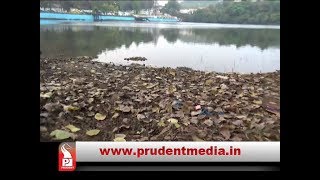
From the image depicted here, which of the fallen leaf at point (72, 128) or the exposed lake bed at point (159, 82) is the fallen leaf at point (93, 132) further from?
the fallen leaf at point (72, 128)

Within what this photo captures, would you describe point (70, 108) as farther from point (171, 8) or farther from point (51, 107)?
point (171, 8)

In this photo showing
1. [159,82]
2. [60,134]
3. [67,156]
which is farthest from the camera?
[159,82]

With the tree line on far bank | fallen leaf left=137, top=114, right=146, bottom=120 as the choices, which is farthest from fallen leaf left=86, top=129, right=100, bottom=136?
the tree line on far bank

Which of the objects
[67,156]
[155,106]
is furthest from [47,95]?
[155,106]

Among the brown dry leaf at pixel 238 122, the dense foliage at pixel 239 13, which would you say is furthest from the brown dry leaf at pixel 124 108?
the dense foliage at pixel 239 13

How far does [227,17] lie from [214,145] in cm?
192

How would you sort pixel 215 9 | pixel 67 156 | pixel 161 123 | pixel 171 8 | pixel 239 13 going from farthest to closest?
pixel 239 13
pixel 215 9
pixel 171 8
pixel 161 123
pixel 67 156

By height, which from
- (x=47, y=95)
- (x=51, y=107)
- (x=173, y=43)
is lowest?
(x=51, y=107)

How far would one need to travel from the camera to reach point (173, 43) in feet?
14.0

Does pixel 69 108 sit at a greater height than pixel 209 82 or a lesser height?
lesser

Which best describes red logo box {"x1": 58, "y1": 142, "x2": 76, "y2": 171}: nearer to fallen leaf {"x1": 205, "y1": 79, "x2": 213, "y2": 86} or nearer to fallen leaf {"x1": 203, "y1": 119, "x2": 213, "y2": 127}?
fallen leaf {"x1": 203, "y1": 119, "x2": 213, "y2": 127}

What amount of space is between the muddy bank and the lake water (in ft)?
1.03

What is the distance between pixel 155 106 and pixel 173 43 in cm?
115

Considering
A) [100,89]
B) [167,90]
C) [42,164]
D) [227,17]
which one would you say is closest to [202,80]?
[167,90]
